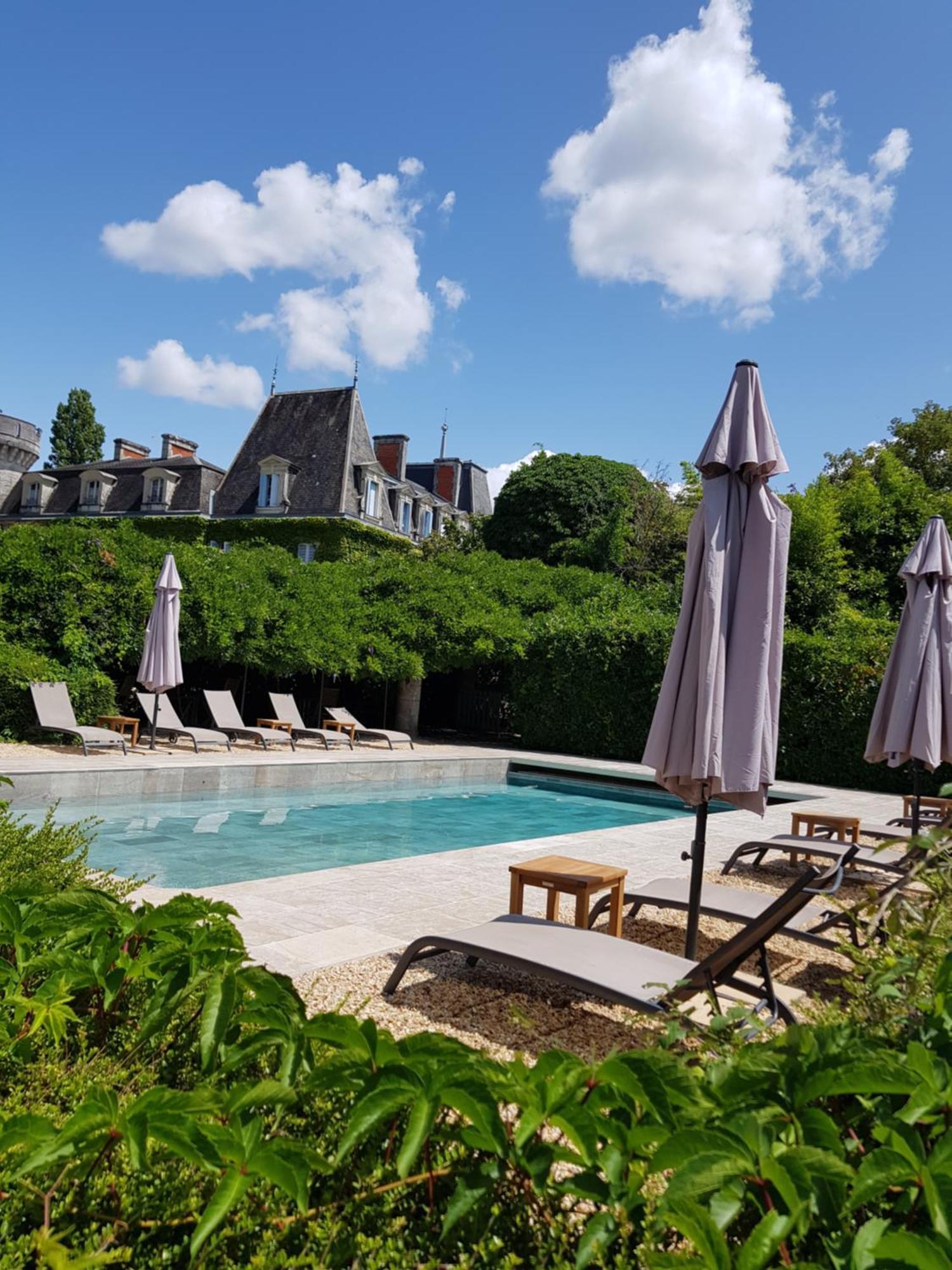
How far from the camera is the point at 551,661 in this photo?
21031 millimetres

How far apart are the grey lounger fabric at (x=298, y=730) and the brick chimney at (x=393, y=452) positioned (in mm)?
26610

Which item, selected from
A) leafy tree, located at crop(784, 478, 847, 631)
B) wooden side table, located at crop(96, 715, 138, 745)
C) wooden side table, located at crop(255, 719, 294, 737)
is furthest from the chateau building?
wooden side table, located at crop(96, 715, 138, 745)

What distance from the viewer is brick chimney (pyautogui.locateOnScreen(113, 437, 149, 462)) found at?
46.0 metres

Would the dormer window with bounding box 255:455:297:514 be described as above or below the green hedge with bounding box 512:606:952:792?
above

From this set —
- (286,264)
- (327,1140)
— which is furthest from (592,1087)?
(286,264)

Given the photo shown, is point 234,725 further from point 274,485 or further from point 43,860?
point 274,485

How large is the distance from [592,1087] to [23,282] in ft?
57.1

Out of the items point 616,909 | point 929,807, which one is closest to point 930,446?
point 929,807

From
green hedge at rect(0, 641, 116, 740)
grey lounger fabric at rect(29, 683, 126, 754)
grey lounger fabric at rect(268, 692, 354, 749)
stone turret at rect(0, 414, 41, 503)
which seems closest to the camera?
grey lounger fabric at rect(29, 683, 126, 754)

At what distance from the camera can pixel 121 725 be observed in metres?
16.0

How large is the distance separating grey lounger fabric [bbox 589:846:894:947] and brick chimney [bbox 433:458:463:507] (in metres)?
49.0

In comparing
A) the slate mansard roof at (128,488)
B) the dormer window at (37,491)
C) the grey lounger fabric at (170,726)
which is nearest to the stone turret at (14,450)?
the slate mansard roof at (128,488)

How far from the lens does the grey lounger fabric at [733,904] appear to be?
187 inches

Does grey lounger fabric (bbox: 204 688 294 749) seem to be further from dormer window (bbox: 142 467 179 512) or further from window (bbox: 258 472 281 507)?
dormer window (bbox: 142 467 179 512)
